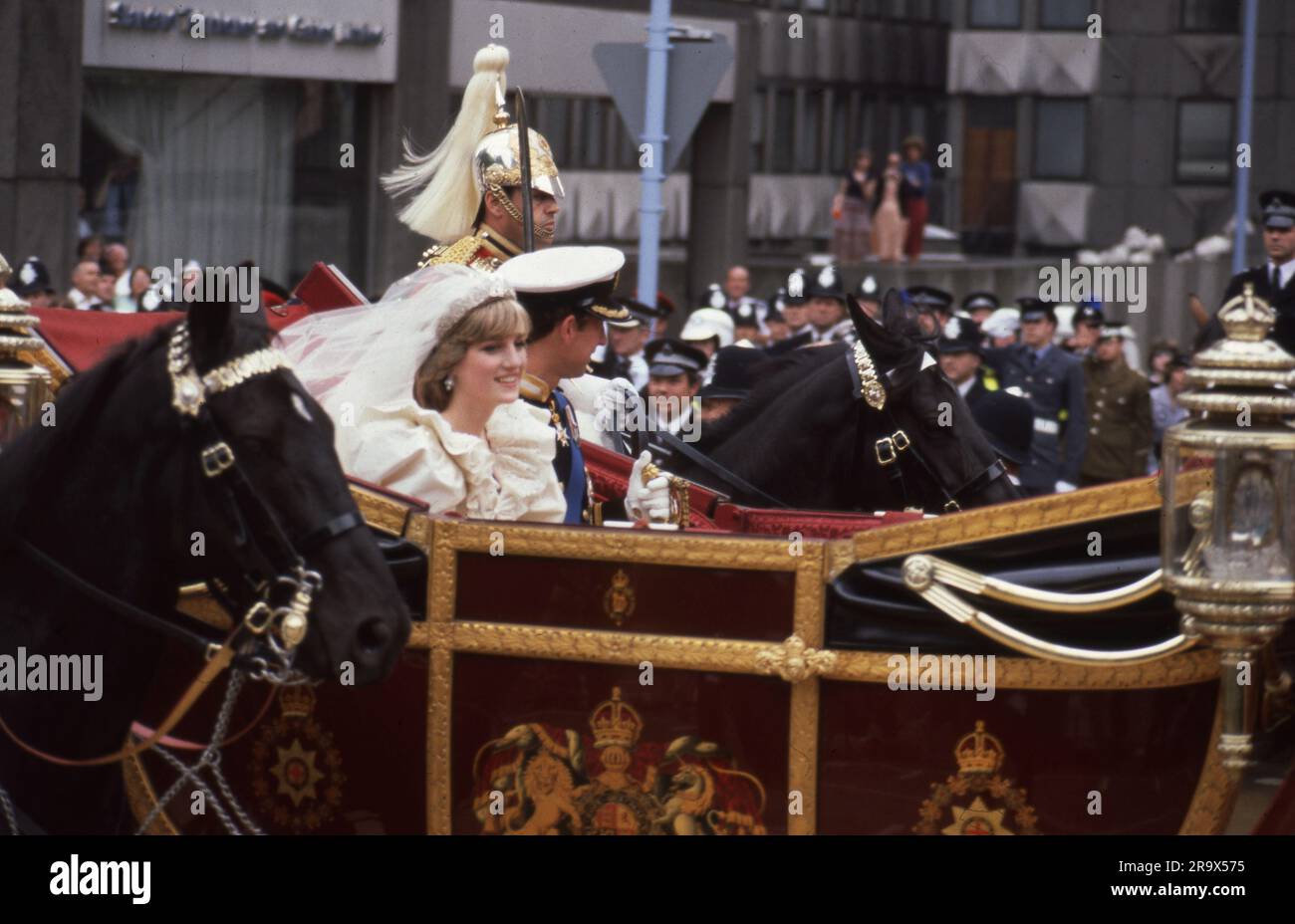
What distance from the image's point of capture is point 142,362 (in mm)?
4145

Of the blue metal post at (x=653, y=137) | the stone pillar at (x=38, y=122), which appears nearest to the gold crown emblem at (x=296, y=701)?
the blue metal post at (x=653, y=137)

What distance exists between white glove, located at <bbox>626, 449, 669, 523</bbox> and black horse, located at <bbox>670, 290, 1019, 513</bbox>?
30.4 inches

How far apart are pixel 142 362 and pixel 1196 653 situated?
7.12 feet

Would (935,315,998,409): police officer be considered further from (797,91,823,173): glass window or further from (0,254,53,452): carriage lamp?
(797,91,823,173): glass window

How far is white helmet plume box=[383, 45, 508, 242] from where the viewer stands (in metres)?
6.93

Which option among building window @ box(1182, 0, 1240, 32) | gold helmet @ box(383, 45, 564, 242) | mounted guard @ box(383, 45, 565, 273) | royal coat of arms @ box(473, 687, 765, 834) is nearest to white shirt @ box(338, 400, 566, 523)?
royal coat of arms @ box(473, 687, 765, 834)

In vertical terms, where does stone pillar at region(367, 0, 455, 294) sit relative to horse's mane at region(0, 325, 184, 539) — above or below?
above

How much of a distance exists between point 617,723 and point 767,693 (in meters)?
0.34

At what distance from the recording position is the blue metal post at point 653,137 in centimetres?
943

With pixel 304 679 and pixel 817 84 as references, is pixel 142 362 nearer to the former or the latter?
pixel 304 679

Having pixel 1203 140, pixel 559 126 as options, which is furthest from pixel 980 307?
pixel 1203 140

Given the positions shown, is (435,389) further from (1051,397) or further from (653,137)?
(1051,397)
